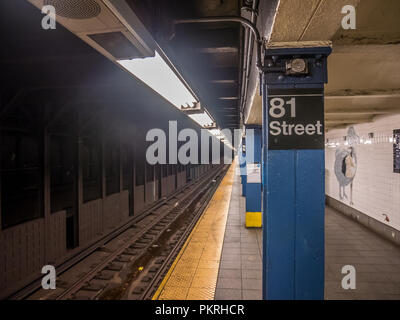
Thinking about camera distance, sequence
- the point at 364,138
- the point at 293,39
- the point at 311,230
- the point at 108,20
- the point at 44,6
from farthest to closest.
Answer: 1. the point at 364,138
2. the point at 311,230
3. the point at 293,39
4. the point at 108,20
5. the point at 44,6

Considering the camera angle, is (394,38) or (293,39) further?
(394,38)

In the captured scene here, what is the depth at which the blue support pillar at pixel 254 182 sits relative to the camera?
25.6 feet

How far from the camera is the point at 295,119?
7.47ft

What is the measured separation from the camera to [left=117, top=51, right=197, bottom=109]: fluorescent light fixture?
2302mm

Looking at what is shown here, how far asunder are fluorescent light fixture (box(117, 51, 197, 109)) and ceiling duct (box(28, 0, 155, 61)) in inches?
11.1

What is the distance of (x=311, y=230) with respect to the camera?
89.4 inches

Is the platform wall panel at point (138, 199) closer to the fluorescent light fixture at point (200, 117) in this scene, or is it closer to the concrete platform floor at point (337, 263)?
the concrete platform floor at point (337, 263)

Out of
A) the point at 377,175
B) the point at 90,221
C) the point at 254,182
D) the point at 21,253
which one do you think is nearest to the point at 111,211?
the point at 90,221

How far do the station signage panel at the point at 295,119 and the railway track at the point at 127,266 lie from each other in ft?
12.9

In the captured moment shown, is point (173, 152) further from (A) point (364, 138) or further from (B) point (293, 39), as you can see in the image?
(B) point (293, 39)

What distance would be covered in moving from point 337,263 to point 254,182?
3134 millimetres
